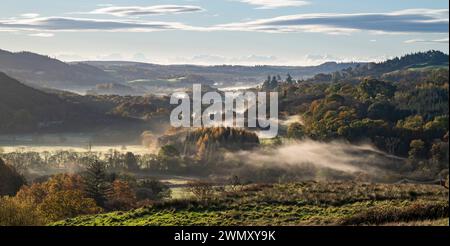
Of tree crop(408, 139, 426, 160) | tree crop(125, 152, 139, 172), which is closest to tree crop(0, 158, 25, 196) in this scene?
tree crop(125, 152, 139, 172)

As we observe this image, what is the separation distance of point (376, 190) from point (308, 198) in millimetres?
8401

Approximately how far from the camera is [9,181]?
11462 centimetres

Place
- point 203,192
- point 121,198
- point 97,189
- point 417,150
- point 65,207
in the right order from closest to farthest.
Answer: point 65,207 < point 203,192 < point 97,189 < point 121,198 < point 417,150

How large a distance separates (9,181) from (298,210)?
86222 millimetres

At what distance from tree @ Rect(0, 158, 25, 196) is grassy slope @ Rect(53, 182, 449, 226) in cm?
7254

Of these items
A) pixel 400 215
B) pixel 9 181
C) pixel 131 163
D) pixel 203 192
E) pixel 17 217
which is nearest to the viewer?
pixel 400 215

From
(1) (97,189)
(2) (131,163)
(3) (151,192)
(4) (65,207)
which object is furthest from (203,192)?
(2) (131,163)

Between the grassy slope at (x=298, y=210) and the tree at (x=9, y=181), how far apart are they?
72.5m

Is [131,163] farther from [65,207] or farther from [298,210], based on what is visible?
[298,210]

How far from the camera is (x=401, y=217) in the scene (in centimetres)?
3297

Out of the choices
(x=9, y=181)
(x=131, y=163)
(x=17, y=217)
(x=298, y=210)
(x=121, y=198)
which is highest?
(x=298, y=210)

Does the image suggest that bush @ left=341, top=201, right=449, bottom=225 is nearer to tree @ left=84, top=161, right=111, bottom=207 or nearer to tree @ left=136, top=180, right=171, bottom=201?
tree @ left=84, top=161, right=111, bottom=207

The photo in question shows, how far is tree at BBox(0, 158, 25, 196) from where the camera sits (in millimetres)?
110656
